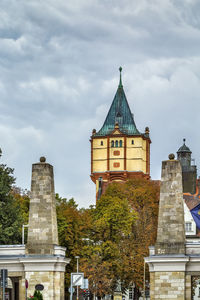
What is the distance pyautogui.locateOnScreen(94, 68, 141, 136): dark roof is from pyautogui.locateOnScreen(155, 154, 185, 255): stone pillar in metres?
105

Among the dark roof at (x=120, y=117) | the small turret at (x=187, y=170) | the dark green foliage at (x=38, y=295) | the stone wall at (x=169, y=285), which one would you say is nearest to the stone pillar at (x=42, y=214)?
the dark green foliage at (x=38, y=295)

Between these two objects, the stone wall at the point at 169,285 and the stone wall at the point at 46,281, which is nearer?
the stone wall at the point at 169,285

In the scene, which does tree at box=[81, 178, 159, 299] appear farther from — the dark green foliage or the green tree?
the dark green foliage

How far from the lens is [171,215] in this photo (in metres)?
47.2

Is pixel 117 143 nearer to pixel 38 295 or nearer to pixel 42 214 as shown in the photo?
pixel 42 214

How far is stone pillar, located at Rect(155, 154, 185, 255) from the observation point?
4694cm

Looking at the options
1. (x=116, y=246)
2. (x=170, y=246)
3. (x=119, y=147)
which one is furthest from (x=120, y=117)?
(x=170, y=246)

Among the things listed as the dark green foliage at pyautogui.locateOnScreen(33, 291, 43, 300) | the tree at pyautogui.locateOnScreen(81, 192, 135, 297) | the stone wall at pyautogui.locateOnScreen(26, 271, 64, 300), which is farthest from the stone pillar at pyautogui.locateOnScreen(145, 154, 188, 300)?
the tree at pyautogui.locateOnScreen(81, 192, 135, 297)

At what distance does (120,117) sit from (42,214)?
107 m

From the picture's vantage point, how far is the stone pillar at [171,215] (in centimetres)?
4694

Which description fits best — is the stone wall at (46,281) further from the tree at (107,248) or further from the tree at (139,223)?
the tree at (139,223)

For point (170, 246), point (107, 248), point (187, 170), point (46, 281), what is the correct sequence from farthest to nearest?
point (187, 170)
point (107, 248)
point (46, 281)
point (170, 246)

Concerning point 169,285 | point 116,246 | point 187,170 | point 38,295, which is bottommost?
point 38,295

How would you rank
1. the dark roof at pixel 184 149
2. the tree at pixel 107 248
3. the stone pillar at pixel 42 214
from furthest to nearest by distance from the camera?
the dark roof at pixel 184 149
the tree at pixel 107 248
the stone pillar at pixel 42 214
